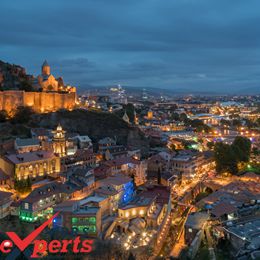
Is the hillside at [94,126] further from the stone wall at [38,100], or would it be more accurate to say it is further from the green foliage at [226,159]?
the green foliage at [226,159]

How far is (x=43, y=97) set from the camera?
4309cm

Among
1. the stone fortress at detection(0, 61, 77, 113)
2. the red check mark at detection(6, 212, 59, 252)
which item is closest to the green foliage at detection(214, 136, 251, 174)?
the stone fortress at detection(0, 61, 77, 113)

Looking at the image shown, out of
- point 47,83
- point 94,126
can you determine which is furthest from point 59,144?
point 47,83

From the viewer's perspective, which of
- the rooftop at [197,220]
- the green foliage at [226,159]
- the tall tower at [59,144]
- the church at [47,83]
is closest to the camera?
the rooftop at [197,220]

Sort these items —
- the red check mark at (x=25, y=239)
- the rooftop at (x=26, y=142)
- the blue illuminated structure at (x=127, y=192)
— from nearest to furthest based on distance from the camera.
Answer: the red check mark at (x=25, y=239)
the blue illuminated structure at (x=127, y=192)
the rooftop at (x=26, y=142)

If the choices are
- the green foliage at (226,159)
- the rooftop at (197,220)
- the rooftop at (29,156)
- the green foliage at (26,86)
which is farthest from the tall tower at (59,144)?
the green foliage at (226,159)

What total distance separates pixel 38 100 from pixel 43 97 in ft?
2.50

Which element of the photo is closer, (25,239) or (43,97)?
(25,239)

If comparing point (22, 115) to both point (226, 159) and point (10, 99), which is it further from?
point (226, 159)

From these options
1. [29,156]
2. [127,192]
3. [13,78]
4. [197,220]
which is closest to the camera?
[197,220]

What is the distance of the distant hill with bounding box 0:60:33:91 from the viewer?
146 feet

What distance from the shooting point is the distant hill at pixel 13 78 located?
146ft

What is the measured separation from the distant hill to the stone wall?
319 centimetres

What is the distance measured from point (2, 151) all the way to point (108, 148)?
36.5ft
